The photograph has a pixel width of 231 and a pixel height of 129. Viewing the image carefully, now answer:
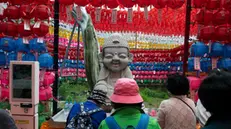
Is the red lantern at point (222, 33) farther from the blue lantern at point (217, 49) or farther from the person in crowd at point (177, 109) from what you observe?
the person in crowd at point (177, 109)

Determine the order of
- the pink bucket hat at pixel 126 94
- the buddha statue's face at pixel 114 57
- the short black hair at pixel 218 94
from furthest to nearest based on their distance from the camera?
the buddha statue's face at pixel 114 57, the pink bucket hat at pixel 126 94, the short black hair at pixel 218 94

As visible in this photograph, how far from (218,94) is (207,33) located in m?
4.41

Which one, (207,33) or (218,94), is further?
(207,33)

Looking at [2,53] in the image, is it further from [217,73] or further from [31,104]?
[217,73]

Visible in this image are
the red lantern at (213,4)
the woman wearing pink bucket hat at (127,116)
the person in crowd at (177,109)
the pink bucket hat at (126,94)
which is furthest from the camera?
the red lantern at (213,4)

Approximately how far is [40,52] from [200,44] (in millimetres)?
3212

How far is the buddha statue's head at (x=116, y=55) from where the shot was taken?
491 cm

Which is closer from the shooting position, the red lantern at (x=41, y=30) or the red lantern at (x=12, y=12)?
the red lantern at (x=41, y=30)

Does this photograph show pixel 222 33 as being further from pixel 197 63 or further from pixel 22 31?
pixel 22 31

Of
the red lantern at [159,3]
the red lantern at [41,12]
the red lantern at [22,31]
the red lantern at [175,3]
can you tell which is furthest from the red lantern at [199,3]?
the red lantern at [22,31]

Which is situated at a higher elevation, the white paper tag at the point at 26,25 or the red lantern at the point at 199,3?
the red lantern at the point at 199,3

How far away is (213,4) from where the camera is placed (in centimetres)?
592

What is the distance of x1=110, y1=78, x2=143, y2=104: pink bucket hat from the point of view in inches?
96.7

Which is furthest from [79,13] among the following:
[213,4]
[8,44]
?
[213,4]
